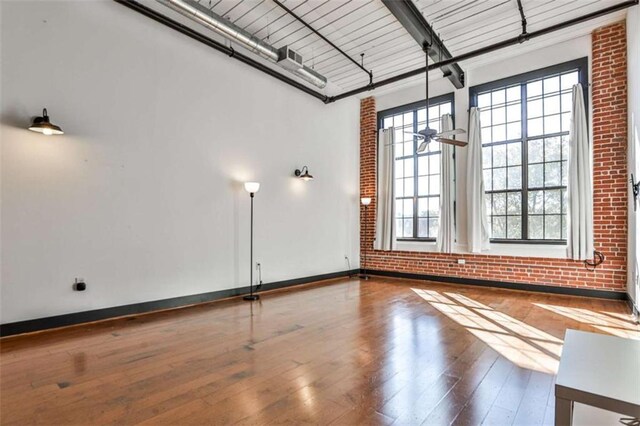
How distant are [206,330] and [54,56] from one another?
3.48 metres

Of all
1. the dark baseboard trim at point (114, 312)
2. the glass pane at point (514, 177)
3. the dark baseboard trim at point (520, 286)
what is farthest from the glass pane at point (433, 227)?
the dark baseboard trim at point (114, 312)

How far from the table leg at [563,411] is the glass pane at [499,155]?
18.5 feet

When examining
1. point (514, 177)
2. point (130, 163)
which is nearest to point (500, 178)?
point (514, 177)

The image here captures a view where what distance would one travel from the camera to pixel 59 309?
359 cm

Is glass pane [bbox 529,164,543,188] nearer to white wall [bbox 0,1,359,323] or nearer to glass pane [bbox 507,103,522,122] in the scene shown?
glass pane [bbox 507,103,522,122]

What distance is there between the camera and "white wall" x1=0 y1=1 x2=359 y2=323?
3406 mm

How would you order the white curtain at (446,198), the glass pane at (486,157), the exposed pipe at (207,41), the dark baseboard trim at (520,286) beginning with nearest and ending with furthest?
1. the exposed pipe at (207,41)
2. the dark baseboard trim at (520,286)
3. the glass pane at (486,157)
4. the white curtain at (446,198)

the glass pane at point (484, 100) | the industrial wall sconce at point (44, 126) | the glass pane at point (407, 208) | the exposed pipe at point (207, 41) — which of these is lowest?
the glass pane at point (407, 208)

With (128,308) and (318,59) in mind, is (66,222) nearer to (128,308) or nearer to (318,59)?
(128,308)

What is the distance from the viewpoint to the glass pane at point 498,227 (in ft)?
20.0

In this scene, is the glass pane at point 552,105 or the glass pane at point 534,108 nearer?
the glass pane at point 552,105

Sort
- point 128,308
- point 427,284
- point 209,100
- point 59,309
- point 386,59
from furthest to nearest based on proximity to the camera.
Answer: point 427,284 < point 386,59 < point 209,100 < point 128,308 < point 59,309

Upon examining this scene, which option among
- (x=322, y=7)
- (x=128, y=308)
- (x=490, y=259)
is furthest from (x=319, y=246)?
(x=322, y=7)

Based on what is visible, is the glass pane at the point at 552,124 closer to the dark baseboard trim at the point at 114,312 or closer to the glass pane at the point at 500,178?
the glass pane at the point at 500,178
